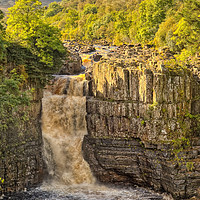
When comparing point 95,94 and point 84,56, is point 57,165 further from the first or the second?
point 84,56

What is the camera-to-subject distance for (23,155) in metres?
29.9

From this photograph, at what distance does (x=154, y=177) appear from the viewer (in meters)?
30.0

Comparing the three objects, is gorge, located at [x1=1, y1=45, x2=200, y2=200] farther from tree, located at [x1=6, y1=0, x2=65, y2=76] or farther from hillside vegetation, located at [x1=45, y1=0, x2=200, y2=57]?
hillside vegetation, located at [x1=45, y1=0, x2=200, y2=57]

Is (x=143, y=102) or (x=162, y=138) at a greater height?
(x=143, y=102)

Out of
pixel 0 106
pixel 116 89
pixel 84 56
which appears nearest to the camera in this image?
pixel 0 106

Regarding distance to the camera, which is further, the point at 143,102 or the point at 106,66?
the point at 106,66

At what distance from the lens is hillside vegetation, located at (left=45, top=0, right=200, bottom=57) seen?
1506 inches

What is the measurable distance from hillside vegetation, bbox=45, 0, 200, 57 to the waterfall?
11831mm

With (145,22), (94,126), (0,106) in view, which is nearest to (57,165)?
(94,126)

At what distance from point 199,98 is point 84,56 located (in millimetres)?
34308

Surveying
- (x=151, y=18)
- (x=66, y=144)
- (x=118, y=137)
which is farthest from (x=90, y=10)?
(x=118, y=137)

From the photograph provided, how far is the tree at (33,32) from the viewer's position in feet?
103

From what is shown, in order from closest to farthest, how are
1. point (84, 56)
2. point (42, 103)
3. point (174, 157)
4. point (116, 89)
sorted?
1. point (174, 157)
2. point (116, 89)
3. point (42, 103)
4. point (84, 56)

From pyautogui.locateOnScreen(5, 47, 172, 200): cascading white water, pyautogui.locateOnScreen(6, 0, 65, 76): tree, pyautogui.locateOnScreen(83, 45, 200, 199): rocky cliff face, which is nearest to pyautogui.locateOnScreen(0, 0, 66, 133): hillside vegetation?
pyautogui.locateOnScreen(6, 0, 65, 76): tree
